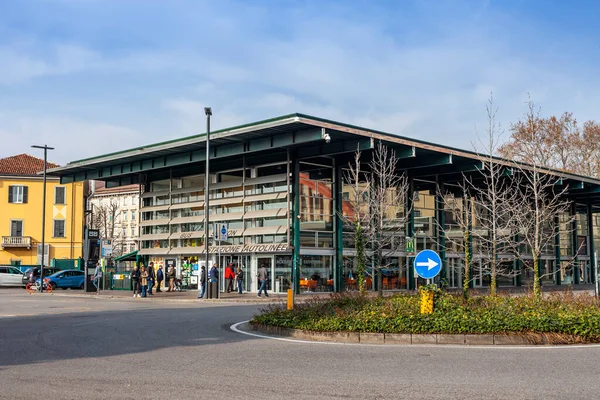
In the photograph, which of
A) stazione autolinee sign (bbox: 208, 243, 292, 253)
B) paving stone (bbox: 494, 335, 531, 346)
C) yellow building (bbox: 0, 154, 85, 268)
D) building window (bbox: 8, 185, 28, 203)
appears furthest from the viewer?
building window (bbox: 8, 185, 28, 203)

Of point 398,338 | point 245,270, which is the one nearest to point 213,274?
point 245,270

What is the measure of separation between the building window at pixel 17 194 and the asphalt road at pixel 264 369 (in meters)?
51.2

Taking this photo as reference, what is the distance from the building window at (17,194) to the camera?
207ft

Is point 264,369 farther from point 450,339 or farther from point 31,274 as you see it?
point 31,274

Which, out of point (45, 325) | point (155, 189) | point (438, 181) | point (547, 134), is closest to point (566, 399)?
point (45, 325)

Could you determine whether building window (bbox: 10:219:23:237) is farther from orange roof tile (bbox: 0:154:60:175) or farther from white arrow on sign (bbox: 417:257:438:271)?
white arrow on sign (bbox: 417:257:438:271)

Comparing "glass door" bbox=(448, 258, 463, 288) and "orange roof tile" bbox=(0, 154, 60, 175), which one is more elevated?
"orange roof tile" bbox=(0, 154, 60, 175)

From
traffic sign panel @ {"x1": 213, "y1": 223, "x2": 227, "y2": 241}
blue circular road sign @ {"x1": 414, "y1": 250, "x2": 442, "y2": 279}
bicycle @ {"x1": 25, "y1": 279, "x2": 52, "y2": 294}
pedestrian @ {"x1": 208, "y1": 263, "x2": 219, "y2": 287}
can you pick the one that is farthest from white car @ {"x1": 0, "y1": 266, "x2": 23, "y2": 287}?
blue circular road sign @ {"x1": 414, "y1": 250, "x2": 442, "y2": 279}

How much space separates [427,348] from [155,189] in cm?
3519

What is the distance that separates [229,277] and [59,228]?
112 feet

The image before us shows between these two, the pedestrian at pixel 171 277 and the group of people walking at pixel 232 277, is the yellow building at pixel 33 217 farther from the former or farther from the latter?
the group of people walking at pixel 232 277

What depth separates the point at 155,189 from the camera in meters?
45.8

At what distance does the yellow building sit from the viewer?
62.5m

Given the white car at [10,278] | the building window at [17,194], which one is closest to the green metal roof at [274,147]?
the white car at [10,278]
